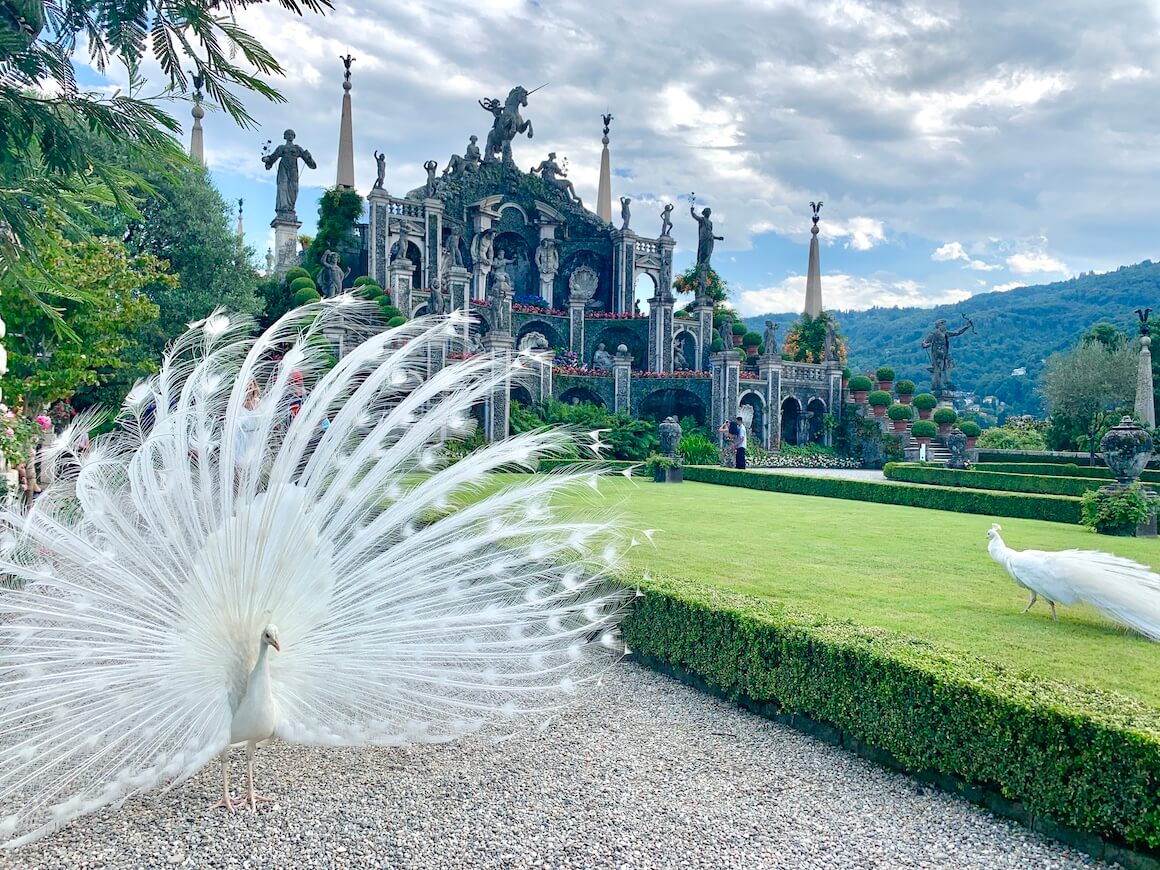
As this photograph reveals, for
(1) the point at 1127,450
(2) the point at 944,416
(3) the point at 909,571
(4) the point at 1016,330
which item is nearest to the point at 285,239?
(2) the point at 944,416

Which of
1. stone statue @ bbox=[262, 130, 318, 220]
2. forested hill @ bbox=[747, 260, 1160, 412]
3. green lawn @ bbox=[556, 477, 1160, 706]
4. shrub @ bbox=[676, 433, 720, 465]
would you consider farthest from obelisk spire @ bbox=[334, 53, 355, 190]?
forested hill @ bbox=[747, 260, 1160, 412]

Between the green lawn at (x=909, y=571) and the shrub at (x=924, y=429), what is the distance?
21239 mm

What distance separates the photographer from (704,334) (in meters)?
43.7

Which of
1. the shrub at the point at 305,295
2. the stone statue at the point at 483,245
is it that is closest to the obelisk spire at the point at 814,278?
the stone statue at the point at 483,245

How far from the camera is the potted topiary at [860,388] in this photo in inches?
1529

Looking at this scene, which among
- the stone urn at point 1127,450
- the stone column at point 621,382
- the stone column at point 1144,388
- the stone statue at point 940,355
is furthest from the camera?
the stone statue at point 940,355

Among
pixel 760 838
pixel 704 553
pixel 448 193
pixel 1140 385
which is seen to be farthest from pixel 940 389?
pixel 760 838

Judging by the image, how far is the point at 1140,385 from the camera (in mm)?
28109

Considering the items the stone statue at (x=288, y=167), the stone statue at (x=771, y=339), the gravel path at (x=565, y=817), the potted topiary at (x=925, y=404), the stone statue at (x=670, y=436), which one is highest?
the stone statue at (x=288, y=167)

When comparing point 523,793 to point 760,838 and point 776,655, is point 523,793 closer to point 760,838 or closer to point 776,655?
point 760,838

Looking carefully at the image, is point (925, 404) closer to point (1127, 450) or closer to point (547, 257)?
A: point (547, 257)

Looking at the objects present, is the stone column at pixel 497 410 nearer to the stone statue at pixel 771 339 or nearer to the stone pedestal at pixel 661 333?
the stone pedestal at pixel 661 333

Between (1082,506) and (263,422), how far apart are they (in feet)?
44.4

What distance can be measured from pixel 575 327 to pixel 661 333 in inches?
171
